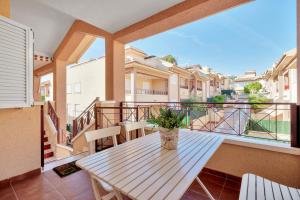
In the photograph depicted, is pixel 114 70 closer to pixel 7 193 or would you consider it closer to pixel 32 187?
pixel 32 187

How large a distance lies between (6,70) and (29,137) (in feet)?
3.44

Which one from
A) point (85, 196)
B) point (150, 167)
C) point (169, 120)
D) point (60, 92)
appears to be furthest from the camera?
point (60, 92)

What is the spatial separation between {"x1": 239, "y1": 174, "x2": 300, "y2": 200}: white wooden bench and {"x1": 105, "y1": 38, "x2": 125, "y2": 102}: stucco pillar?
3206mm

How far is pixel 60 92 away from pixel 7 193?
5020 millimetres

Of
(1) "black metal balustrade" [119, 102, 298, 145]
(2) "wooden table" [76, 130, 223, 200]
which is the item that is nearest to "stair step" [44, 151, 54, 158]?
(1) "black metal balustrade" [119, 102, 298, 145]

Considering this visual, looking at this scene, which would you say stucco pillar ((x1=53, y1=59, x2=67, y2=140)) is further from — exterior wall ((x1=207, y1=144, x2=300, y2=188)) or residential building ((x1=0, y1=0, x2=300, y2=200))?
exterior wall ((x1=207, y1=144, x2=300, y2=188))

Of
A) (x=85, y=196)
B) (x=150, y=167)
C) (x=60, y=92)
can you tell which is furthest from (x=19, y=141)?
(x=60, y=92)

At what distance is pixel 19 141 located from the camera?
7.38 ft

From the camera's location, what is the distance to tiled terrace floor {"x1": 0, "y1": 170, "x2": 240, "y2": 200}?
1909 millimetres

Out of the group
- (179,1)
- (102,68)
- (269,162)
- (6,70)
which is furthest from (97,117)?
(102,68)

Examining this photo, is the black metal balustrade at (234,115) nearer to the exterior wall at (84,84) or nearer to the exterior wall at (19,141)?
the exterior wall at (19,141)

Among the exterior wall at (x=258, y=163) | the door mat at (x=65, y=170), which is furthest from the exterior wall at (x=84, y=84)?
the exterior wall at (x=258, y=163)

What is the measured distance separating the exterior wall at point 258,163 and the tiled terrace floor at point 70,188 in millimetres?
178

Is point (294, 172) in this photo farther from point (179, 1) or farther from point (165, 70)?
point (165, 70)
